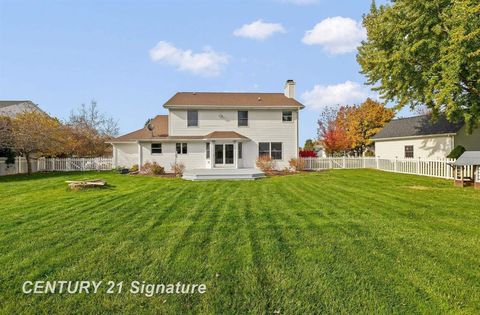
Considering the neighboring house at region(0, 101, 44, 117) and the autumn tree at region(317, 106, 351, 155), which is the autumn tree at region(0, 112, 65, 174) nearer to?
the neighboring house at region(0, 101, 44, 117)

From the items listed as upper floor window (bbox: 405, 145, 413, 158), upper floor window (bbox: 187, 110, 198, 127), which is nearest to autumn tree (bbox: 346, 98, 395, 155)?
upper floor window (bbox: 405, 145, 413, 158)

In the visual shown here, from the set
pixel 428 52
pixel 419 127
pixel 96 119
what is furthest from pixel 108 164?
pixel 419 127

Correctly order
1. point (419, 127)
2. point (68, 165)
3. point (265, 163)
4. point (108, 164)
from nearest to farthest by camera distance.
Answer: point (265, 163) < point (419, 127) < point (68, 165) < point (108, 164)

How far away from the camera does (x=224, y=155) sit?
22.0m

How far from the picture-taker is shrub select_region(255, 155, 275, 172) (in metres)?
21.6

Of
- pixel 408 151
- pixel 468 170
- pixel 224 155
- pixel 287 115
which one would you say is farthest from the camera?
pixel 408 151

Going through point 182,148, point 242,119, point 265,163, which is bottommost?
point 265,163

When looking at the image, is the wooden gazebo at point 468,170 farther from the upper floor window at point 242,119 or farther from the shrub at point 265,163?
the upper floor window at point 242,119

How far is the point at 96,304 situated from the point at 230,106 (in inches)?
809

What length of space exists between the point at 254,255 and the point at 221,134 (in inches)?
703

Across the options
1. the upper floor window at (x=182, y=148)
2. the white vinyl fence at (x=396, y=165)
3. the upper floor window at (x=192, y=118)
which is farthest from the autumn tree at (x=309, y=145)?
the upper floor window at (x=182, y=148)

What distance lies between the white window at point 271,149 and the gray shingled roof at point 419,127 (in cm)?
1108

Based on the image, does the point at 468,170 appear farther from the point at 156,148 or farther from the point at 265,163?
the point at 156,148

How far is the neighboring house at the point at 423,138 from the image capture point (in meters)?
20.1
